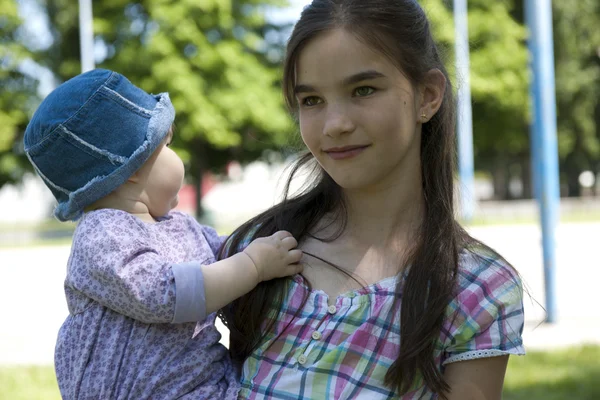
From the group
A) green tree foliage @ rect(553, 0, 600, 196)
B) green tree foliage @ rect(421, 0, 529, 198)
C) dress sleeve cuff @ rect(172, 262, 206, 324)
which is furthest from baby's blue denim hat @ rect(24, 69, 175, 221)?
green tree foliage @ rect(553, 0, 600, 196)

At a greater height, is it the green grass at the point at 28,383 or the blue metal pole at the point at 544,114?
the blue metal pole at the point at 544,114


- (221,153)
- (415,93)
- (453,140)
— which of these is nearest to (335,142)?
(415,93)

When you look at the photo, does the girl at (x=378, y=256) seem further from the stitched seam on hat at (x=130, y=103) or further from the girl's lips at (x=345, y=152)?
the stitched seam on hat at (x=130, y=103)

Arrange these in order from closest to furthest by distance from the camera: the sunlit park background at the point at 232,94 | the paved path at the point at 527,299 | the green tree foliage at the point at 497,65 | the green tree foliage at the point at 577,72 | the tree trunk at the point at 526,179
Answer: the paved path at the point at 527,299 → the sunlit park background at the point at 232,94 → the green tree foliage at the point at 497,65 → the green tree foliage at the point at 577,72 → the tree trunk at the point at 526,179

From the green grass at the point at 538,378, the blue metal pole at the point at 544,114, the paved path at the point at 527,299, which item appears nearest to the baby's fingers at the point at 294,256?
the paved path at the point at 527,299

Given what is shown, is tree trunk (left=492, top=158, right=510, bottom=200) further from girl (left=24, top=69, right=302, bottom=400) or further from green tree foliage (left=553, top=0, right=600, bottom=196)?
girl (left=24, top=69, right=302, bottom=400)

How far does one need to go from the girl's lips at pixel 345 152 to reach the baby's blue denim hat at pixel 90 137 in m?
0.47

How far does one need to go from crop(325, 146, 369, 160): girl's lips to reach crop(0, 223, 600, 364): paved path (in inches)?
51.0

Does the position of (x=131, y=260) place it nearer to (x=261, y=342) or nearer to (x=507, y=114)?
(x=261, y=342)

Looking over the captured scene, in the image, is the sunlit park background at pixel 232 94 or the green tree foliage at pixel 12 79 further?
the green tree foliage at pixel 12 79

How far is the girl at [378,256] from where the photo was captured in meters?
2.01

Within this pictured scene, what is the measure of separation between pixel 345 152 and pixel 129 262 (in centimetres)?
59

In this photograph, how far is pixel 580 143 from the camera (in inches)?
1351

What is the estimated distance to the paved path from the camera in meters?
7.32
